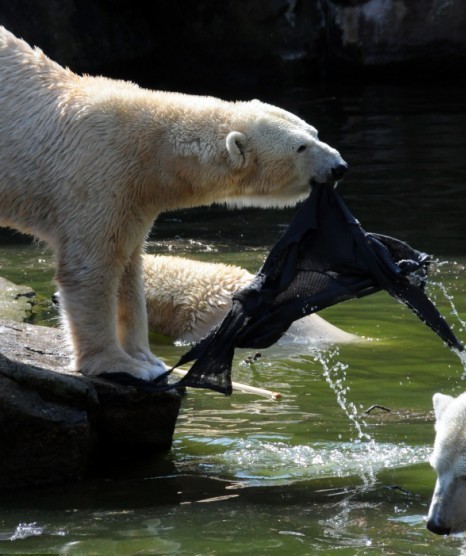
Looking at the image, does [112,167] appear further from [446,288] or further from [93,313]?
[446,288]

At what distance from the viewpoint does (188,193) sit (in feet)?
16.8

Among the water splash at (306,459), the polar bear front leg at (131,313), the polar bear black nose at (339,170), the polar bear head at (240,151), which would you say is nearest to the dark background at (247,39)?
the polar bear front leg at (131,313)

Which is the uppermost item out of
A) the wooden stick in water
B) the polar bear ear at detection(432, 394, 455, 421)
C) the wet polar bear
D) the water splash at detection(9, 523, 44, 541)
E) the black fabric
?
the wet polar bear

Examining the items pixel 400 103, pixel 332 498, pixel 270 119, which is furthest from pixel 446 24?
pixel 332 498

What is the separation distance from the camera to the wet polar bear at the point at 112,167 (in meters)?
4.90

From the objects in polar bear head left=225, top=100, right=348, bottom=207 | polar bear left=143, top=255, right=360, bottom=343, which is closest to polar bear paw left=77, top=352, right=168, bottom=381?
polar bear head left=225, top=100, right=348, bottom=207

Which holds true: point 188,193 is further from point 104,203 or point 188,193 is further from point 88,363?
point 88,363

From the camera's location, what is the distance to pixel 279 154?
5.05m

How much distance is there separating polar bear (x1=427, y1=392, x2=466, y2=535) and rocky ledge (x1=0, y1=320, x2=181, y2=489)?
1.53 m

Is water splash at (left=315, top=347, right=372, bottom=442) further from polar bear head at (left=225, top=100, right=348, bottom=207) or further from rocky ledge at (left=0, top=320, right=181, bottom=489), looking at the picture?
polar bear head at (left=225, top=100, right=348, bottom=207)

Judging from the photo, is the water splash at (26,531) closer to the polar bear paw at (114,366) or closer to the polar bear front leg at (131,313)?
the polar bear paw at (114,366)

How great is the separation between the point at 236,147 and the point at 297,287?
0.67 metres

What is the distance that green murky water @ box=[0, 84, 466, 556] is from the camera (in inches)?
157

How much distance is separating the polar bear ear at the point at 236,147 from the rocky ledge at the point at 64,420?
1058 millimetres
